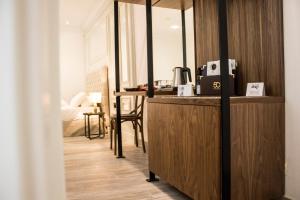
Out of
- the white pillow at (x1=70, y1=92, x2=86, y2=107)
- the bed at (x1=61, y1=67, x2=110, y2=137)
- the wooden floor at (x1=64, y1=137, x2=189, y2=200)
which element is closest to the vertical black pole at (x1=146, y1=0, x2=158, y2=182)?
the wooden floor at (x1=64, y1=137, x2=189, y2=200)

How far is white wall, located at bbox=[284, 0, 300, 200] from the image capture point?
1777 mm

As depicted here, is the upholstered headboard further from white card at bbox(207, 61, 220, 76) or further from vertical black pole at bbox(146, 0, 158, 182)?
white card at bbox(207, 61, 220, 76)

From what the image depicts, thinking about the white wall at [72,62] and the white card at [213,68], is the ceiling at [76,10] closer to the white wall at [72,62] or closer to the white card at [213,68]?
the white wall at [72,62]

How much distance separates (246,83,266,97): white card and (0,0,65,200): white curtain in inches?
62.2

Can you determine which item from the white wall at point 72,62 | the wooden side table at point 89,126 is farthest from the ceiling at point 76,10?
the wooden side table at point 89,126

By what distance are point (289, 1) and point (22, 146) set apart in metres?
1.86

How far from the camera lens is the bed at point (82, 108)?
5.51m

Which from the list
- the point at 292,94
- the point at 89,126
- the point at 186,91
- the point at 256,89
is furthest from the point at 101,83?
the point at 292,94

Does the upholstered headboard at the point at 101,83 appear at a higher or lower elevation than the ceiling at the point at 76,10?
lower

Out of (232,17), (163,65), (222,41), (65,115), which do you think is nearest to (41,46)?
(222,41)

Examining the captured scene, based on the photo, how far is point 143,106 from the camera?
4.12 m

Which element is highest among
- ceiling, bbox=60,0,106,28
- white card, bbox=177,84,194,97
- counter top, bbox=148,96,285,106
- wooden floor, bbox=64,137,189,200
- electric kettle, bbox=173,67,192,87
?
ceiling, bbox=60,0,106,28

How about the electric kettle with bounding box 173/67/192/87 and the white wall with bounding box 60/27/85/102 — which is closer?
the electric kettle with bounding box 173/67/192/87

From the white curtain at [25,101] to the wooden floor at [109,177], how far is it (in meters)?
1.43
